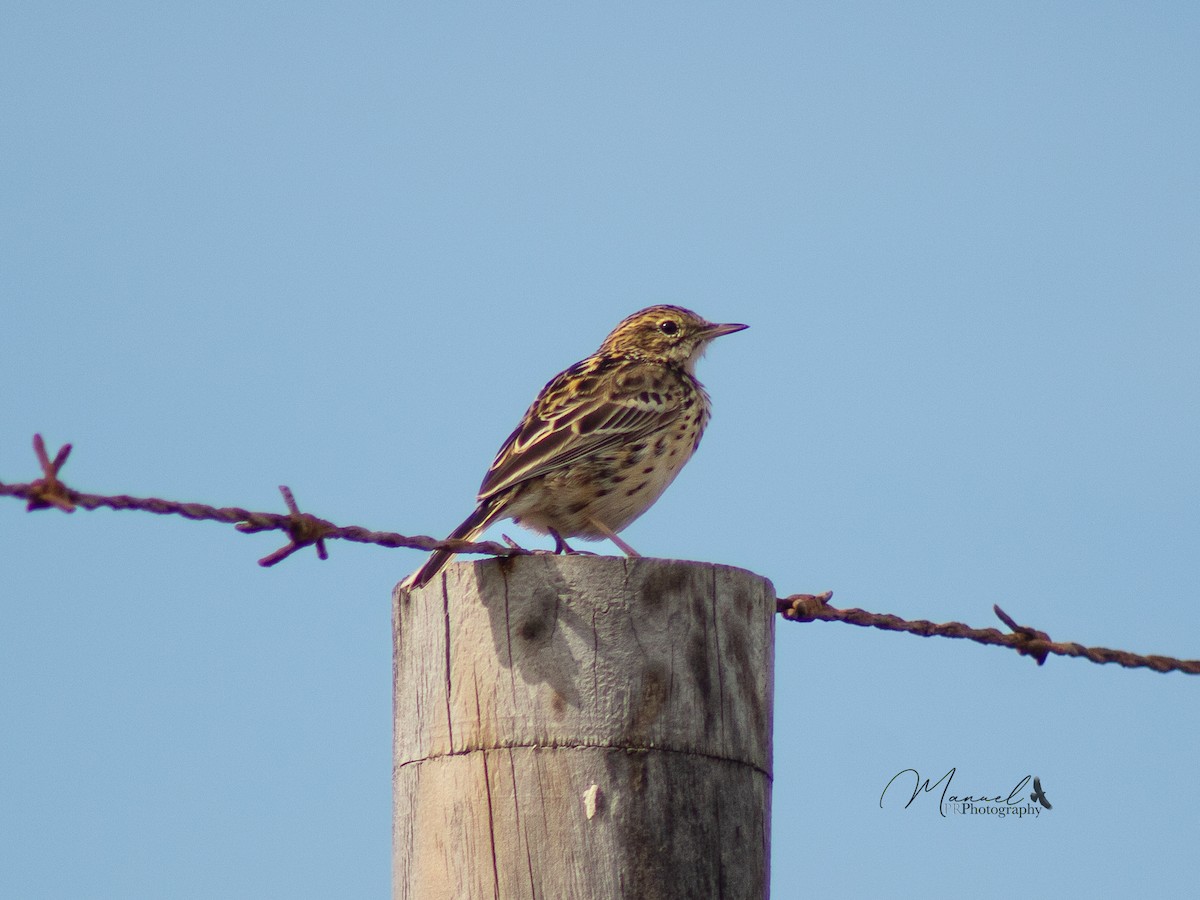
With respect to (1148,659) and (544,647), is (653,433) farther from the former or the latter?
(544,647)

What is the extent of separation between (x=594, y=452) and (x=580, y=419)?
11.8 inches

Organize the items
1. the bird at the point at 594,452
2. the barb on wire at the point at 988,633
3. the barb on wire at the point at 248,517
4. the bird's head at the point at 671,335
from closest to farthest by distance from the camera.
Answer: the barb on wire at the point at 248,517
the barb on wire at the point at 988,633
the bird at the point at 594,452
the bird's head at the point at 671,335

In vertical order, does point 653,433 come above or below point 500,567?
above

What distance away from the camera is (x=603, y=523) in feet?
28.6

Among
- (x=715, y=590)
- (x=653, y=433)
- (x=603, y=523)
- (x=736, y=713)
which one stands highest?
(x=653, y=433)

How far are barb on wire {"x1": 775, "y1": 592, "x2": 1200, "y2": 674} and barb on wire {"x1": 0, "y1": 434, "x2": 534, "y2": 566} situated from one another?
50.2 inches

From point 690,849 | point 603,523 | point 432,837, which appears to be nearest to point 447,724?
point 432,837

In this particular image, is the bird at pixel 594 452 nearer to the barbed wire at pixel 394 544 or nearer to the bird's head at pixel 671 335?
the bird's head at pixel 671 335

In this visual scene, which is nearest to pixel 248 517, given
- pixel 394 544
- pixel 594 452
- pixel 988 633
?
pixel 394 544

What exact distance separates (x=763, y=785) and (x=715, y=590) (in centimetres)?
59

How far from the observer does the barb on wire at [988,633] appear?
18.5 ft

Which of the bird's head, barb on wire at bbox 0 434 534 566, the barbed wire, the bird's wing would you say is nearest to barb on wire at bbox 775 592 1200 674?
the barbed wire

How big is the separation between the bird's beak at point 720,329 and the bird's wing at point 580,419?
57.5 inches

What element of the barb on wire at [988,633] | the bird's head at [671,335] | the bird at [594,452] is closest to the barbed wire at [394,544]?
the barb on wire at [988,633]
